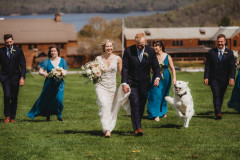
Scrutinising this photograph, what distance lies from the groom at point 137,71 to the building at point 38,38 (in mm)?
87923

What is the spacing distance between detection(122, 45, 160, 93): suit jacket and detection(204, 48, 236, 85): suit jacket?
3622mm

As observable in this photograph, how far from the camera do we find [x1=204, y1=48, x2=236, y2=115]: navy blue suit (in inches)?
538

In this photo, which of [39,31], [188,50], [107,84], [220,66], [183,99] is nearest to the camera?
[107,84]

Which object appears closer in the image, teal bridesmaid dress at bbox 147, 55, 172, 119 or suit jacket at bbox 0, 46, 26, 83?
suit jacket at bbox 0, 46, 26, 83

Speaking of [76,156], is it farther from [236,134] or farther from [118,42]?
[118,42]

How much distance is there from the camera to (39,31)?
104 meters

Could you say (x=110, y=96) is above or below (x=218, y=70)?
below

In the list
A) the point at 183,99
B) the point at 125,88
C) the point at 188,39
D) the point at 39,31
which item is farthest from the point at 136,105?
the point at 39,31

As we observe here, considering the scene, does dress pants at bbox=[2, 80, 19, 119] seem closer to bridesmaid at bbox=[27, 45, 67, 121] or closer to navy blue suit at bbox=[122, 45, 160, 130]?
bridesmaid at bbox=[27, 45, 67, 121]

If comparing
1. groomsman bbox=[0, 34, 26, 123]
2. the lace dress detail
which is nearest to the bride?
the lace dress detail

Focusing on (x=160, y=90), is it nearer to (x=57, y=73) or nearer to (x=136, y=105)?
(x=57, y=73)

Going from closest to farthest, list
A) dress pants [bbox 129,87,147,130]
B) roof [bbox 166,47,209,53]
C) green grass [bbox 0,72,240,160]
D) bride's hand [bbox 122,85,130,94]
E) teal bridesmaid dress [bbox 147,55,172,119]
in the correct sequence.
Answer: green grass [bbox 0,72,240,160] → bride's hand [bbox 122,85,130,94] → dress pants [bbox 129,87,147,130] → teal bridesmaid dress [bbox 147,55,172,119] → roof [bbox 166,47,209,53]

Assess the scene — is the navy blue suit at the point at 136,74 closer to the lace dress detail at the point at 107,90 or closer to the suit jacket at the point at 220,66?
the lace dress detail at the point at 107,90

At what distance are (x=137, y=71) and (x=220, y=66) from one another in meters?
4.12
